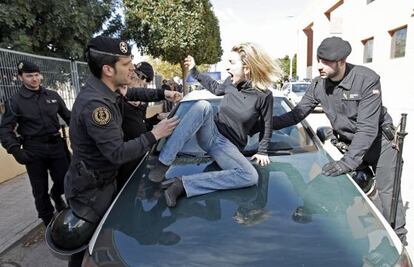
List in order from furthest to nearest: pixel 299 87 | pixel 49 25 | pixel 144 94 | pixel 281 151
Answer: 1. pixel 299 87
2. pixel 49 25
3. pixel 144 94
4. pixel 281 151

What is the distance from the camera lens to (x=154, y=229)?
1.66 m

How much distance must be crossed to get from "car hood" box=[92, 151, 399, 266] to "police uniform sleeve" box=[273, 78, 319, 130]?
64 centimetres

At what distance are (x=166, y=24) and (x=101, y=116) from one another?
10.9m

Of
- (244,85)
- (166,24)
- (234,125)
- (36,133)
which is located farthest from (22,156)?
(166,24)

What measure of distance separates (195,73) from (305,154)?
1.25 meters

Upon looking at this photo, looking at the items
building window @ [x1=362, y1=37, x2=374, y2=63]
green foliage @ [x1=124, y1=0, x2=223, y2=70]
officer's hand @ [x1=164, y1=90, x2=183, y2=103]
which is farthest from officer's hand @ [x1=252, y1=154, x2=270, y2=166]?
building window @ [x1=362, y1=37, x2=374, y2=63]

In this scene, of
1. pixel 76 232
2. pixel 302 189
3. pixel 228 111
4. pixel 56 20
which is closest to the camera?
pixel 76 232

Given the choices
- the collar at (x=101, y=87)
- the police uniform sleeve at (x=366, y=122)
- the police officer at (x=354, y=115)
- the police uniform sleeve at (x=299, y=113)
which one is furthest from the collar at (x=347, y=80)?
the collar at (x=101, y=87)

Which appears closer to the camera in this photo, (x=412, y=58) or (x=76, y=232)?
(x=76, y=232)

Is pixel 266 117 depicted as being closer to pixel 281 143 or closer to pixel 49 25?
pixel 281 143

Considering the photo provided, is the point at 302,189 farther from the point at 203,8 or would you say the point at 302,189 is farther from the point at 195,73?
the point at 203,8

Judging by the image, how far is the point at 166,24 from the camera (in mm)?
11828

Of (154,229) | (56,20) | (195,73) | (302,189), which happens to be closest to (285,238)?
(302,189)

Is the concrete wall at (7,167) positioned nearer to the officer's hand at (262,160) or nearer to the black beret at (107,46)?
the black beret at (107,46)
